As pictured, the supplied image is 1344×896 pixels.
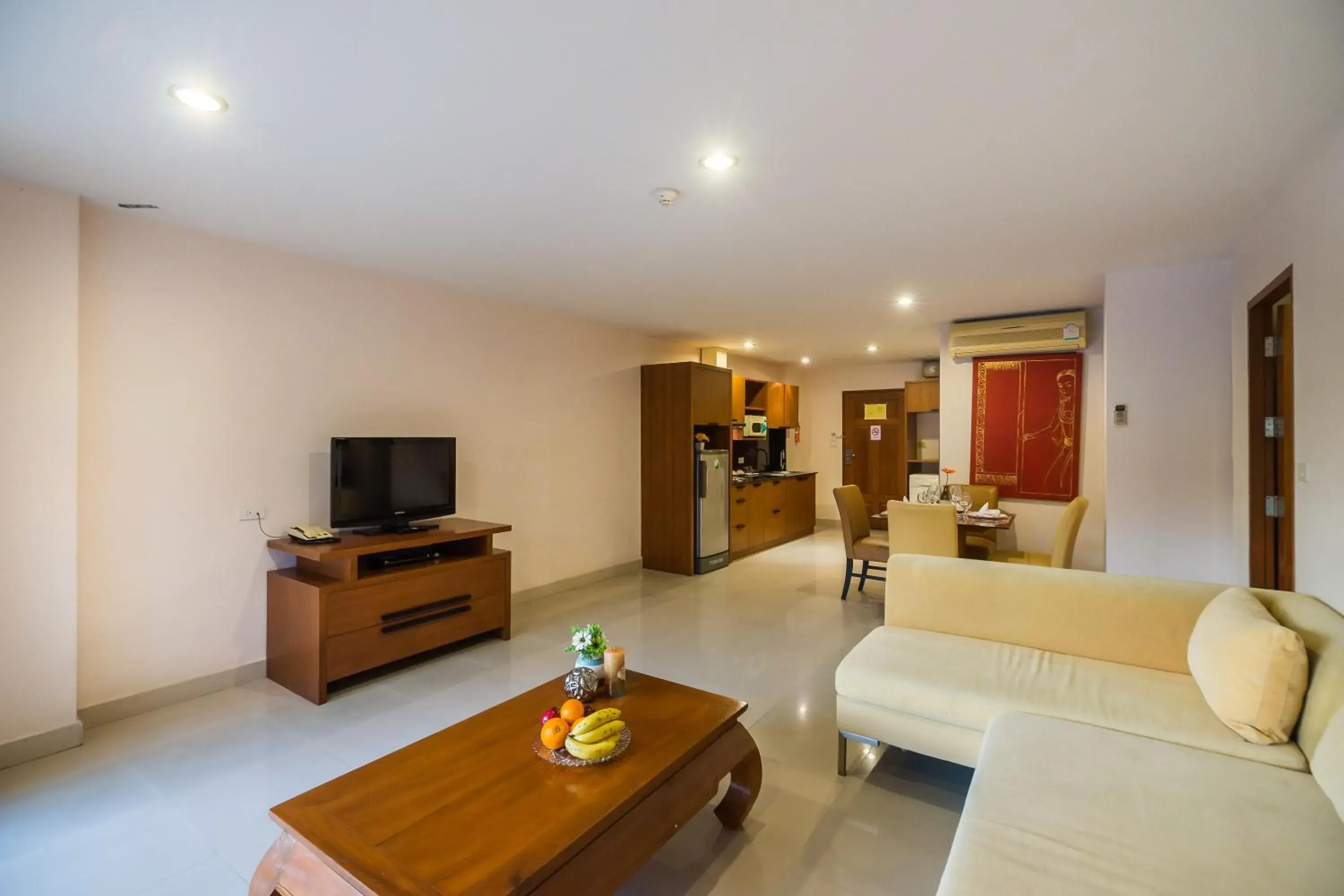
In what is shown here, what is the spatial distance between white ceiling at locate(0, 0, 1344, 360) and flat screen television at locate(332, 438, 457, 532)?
1183mm

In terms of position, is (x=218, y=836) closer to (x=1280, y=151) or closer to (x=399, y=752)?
(x=399, y=752)

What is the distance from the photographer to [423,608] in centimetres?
352

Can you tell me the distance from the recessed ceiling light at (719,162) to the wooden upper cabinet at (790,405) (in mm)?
6130

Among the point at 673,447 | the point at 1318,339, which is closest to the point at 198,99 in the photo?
the point at 1318,339

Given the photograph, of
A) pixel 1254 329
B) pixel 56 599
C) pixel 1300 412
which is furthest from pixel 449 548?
pixel 1254 329

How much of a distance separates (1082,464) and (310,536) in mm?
5806

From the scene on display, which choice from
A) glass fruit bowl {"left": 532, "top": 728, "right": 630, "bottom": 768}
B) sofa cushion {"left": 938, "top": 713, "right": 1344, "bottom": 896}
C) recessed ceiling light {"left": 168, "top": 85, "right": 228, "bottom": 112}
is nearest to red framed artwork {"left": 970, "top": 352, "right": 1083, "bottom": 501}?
sofa cushion {"left": 938, "top": 713, "right": 1344, "bottom": 896}

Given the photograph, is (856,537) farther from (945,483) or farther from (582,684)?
(582,684)

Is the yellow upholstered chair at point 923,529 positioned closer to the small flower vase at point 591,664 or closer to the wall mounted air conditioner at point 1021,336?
the wall mounted air conditioner at point 1021,336

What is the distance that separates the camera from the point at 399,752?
5.82 ft

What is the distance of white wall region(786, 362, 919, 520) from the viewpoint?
8.76m

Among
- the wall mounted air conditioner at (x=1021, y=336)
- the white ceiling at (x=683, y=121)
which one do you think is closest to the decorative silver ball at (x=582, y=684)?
the white ceiling at (x=683, y=121)

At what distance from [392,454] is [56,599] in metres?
1.59

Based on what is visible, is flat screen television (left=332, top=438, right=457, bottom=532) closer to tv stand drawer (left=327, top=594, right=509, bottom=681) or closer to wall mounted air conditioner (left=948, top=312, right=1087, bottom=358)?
tv stand drawer (left=327, top=594, right=509, bottom=681)
